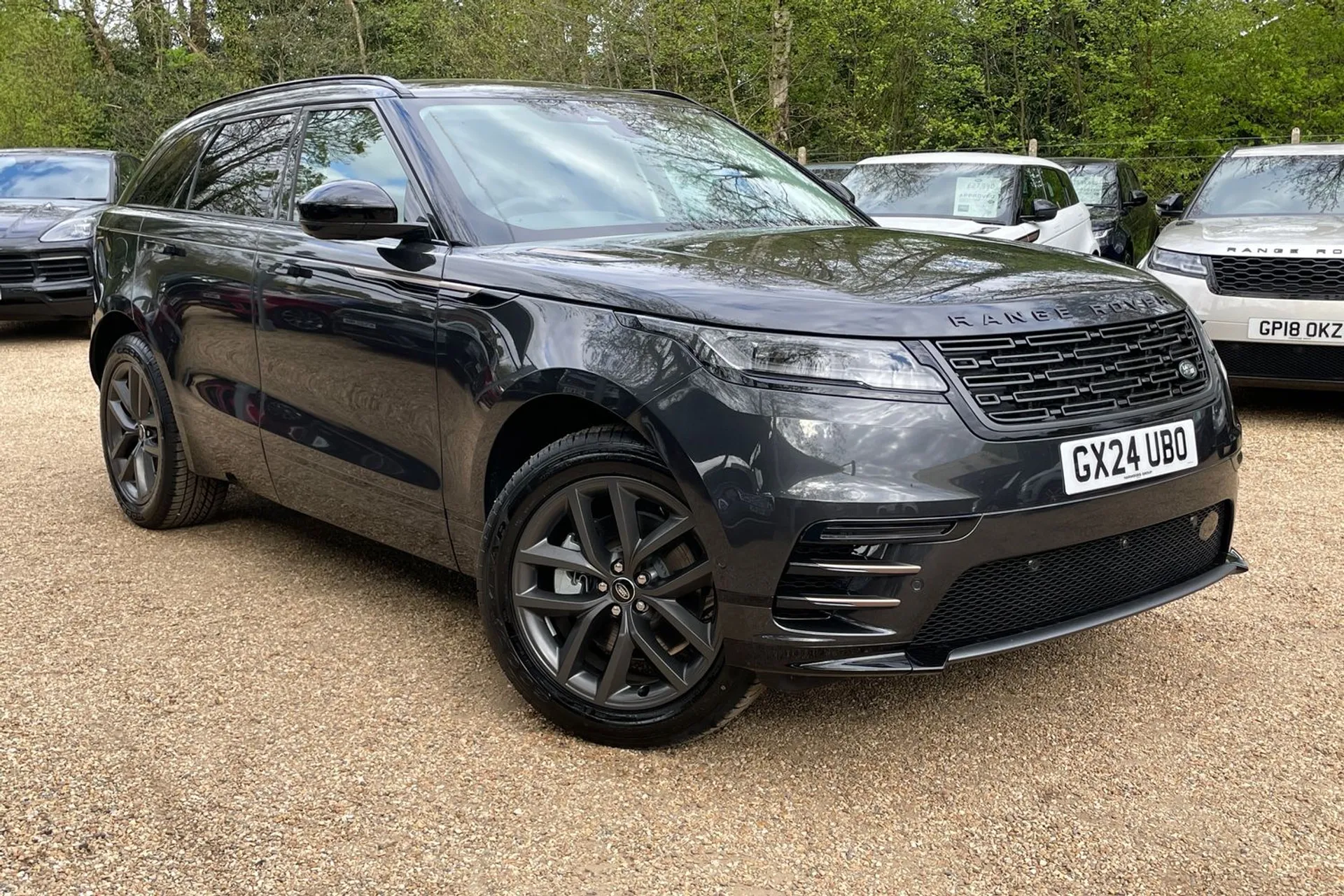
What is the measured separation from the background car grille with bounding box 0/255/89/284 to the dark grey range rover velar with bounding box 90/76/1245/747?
827 centimetres

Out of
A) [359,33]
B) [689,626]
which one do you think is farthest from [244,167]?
[359,33]

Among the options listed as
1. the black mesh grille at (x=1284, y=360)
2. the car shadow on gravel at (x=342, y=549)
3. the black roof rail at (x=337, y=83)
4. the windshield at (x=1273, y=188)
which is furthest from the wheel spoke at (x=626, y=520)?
the windshield at (x=1273, y=188)

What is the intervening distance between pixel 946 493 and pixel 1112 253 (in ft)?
34.6

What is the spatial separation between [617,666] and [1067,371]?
1225mm

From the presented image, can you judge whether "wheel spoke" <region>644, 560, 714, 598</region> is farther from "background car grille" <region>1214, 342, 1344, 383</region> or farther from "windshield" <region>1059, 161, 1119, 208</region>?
"windshield" <region>1059, 161, 1119, 208</region>

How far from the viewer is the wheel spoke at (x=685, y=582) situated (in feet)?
9.12

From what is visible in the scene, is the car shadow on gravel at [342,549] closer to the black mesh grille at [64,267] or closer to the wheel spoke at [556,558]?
the wheel spoke at [556,558]

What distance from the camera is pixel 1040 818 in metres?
2.73

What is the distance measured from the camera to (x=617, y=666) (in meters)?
2.97

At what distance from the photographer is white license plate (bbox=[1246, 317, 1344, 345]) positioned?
21.8 feet

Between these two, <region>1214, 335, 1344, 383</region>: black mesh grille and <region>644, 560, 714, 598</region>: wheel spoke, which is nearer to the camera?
<region>644, 560, 714, 598</region>: wheel spoke

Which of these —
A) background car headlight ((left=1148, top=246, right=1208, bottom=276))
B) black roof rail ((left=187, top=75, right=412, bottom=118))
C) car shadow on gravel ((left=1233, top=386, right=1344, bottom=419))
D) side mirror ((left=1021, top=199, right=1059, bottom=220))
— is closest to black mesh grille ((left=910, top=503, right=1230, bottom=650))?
black roof rail ((left=187, top=75, right=412, bottom=118))

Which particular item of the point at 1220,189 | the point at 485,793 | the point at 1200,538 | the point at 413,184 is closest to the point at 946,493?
the point at 1200,538

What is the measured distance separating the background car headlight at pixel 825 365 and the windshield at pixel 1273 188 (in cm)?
623
